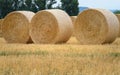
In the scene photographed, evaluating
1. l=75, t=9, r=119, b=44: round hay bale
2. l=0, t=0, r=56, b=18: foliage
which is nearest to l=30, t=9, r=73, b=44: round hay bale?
l=75, t=9, r=119, b=44: round hay bale

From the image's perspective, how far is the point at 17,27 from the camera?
2177cm

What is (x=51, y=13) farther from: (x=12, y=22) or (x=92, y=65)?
(x=92, y=65)

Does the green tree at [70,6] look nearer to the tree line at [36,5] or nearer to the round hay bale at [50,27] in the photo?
the tree line at [36,5]

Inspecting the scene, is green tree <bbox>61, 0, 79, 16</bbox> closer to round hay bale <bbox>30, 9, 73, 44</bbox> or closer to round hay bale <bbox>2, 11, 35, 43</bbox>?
round hay bale <bbox>2, 11, 35, 43</bbox>

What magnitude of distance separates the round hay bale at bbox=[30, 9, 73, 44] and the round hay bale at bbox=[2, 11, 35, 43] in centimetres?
A: 66

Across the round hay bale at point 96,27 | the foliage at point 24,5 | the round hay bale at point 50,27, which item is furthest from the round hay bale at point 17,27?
the foliage at point 24,5

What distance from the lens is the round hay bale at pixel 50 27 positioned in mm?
19594

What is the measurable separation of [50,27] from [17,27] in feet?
8.03

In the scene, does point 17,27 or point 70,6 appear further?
point 70,6

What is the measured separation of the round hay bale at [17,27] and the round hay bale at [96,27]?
281cm

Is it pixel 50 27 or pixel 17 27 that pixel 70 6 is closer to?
pixel 17 27

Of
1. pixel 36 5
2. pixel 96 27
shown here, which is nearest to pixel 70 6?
pixel 36 5

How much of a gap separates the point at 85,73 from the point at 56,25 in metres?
10.6

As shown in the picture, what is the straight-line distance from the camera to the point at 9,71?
9.41m
